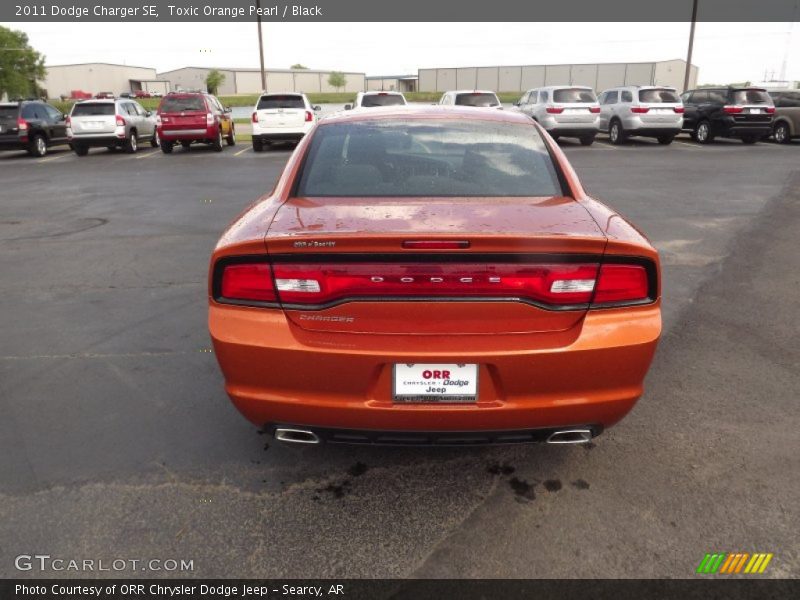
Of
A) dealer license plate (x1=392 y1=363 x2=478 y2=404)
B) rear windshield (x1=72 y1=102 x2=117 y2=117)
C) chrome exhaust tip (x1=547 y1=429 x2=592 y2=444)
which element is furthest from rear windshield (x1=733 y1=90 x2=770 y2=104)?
dealer license plate (x1=392 y1=363 x2=478 y2=404)

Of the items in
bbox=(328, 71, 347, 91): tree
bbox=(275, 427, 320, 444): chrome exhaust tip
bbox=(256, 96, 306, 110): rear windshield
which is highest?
bbox=(328, 71, 347, 91): tree

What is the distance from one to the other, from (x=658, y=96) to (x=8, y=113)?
65.6ft

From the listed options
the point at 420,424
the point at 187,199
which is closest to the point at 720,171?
the point at 187,199

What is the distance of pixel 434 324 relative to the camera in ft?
8.05

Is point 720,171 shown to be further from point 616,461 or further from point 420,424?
point 420,424

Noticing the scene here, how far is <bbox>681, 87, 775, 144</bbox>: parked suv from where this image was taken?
20.3 meters

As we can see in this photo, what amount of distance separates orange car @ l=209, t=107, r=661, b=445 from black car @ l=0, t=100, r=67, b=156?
20.7 metres

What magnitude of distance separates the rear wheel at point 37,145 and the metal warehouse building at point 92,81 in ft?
354

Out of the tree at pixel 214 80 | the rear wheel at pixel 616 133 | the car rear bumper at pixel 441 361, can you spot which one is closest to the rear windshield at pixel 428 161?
the car rear bumper at pixel 441 361

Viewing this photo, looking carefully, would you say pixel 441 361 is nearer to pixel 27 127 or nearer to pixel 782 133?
pixel 27 127

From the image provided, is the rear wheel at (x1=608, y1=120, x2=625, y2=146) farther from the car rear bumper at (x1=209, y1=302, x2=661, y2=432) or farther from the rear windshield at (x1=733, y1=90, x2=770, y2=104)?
the car rear bumper at (x1=209, y1=302, x2=661, y2=432)

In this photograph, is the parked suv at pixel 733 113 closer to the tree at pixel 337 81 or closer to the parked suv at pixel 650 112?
the parked suv at pixel 650 112

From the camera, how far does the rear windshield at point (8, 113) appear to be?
19.6 m

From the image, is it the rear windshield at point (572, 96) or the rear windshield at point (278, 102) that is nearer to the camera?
the rear windshield at point (278, 102)
